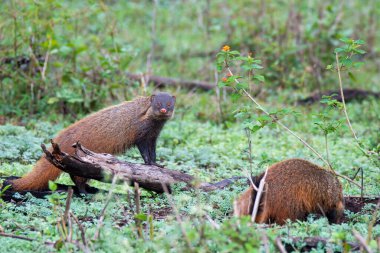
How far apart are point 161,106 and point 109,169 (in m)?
1.33

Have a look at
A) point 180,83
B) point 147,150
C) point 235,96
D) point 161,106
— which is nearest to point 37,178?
point 147,150

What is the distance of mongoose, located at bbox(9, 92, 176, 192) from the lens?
5.54 m

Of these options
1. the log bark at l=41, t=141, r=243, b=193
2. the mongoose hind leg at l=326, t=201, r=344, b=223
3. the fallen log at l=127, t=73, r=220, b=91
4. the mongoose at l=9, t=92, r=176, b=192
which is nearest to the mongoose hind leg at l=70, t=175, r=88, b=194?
the mongoose at l=9, t=92, r=176, b=192

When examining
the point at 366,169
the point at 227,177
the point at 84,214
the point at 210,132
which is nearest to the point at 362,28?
the point at 210,132

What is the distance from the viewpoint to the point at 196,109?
8320mm

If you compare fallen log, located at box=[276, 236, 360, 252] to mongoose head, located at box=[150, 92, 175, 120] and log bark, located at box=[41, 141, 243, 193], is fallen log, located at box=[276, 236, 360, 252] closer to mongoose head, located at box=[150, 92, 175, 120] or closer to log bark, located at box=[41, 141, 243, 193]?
log bark, located at box=[41, 141, 243, 193]

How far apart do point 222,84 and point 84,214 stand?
4.29 ft

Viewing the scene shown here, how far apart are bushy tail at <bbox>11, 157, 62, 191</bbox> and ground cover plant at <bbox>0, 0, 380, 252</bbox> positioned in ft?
0.84

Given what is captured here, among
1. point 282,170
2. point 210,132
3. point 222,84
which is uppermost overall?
point 222,84

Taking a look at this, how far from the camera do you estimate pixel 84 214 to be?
443cm

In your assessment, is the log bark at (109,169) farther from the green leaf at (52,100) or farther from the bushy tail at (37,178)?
the green leaf at (52,100)

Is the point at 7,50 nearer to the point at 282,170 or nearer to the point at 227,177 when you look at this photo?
the point at 227,177

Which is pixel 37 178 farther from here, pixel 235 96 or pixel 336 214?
pixel 336 214

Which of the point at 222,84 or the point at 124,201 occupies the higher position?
the point at 222,84
